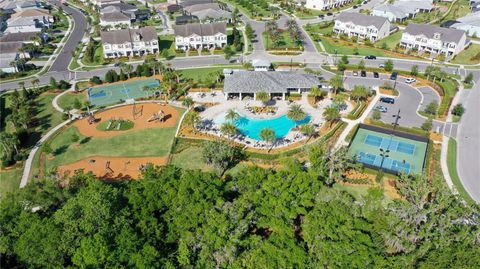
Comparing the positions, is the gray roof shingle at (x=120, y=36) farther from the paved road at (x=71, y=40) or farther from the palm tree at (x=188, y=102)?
the palm tree at (x=188, y=102)

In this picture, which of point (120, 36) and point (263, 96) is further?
point (120, 36)

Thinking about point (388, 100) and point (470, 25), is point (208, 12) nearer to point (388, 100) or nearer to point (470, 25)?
point (388, 100)

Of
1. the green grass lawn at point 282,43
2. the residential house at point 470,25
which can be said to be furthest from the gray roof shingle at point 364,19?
the residential house at point 470,25

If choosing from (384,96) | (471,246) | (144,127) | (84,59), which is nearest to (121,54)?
(84,59)

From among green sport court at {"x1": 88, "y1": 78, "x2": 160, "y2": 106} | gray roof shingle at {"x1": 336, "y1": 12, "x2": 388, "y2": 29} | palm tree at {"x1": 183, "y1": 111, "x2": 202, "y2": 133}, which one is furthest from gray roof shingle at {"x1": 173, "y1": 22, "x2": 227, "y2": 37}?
palm tree at {"x1": 183, "y1": 111, "x2": 202, "y2": 133}

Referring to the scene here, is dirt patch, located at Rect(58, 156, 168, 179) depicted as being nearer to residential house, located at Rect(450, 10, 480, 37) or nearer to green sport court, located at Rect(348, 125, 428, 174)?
green sport court, located at Rect(348, 125, 428, 174)

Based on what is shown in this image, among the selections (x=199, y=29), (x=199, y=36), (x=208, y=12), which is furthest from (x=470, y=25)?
(x=208, y=12)
